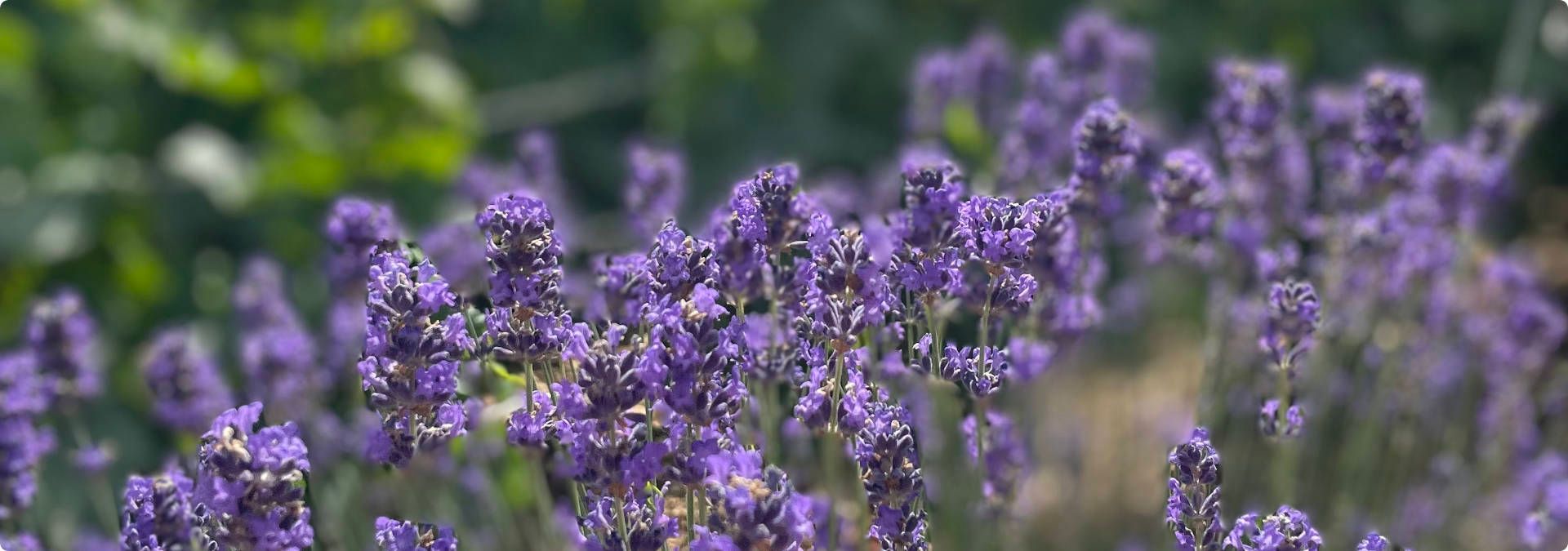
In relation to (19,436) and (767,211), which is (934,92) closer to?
(767,211)

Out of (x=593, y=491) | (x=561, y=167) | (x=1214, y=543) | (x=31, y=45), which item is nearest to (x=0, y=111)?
(x=31, y=45)

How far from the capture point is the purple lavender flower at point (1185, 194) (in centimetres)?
184

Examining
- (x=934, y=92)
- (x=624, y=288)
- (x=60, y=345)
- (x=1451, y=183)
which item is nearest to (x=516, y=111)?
(x=934, y=92)

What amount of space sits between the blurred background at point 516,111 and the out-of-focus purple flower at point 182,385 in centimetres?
70

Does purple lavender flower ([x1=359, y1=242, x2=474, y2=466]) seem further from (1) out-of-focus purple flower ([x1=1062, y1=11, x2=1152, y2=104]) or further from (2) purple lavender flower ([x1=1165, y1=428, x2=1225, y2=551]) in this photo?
(1) out-of-focus purple flower ([x1=1062, y1=11, x2=1152, y2=104])

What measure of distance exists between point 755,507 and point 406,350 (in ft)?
1.29

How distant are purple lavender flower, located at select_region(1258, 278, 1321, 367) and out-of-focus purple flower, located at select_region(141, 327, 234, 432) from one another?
158 cm

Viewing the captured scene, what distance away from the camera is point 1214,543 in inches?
49.9

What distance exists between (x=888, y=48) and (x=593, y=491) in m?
3.57

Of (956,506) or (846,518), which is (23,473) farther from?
(956,506)

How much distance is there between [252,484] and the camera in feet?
3.81

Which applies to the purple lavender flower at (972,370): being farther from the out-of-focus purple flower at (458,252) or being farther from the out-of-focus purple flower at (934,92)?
the out-of-focus purple flower at (934,92)

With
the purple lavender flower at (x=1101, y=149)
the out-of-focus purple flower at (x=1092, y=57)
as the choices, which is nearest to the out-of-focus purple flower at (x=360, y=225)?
the purple lavender flower at (x=1101, y=149)

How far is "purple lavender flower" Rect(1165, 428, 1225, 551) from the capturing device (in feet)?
4.06
